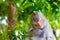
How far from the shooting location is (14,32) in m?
1.39

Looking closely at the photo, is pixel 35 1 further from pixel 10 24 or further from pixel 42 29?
pixel 42 29

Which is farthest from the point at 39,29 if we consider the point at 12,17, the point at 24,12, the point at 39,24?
the point at 24,12

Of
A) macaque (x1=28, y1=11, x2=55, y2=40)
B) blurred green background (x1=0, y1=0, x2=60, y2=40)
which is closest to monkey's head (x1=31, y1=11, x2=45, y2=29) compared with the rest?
macaque (x1=28, y1=11, x2=55, y2=40)

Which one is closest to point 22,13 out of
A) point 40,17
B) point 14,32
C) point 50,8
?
point 50,8

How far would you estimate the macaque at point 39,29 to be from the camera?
1197mm

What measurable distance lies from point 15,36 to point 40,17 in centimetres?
23

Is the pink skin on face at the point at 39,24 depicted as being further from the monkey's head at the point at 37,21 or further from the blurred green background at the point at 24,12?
the blurred green background at the point at 24,12

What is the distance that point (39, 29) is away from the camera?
121 centimetres

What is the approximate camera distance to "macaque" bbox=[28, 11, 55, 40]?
1197mm

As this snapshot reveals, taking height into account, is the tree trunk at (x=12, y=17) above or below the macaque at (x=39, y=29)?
above

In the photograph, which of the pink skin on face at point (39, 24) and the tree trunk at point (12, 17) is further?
the tree trunk at point (12, 17)

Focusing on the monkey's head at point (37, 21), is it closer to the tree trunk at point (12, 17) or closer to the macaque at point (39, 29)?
the macaque at point (39, 29)

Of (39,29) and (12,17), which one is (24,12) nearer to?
(12,17)

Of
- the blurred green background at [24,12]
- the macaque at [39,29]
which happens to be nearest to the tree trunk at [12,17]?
the blurred green background at [24,12]
